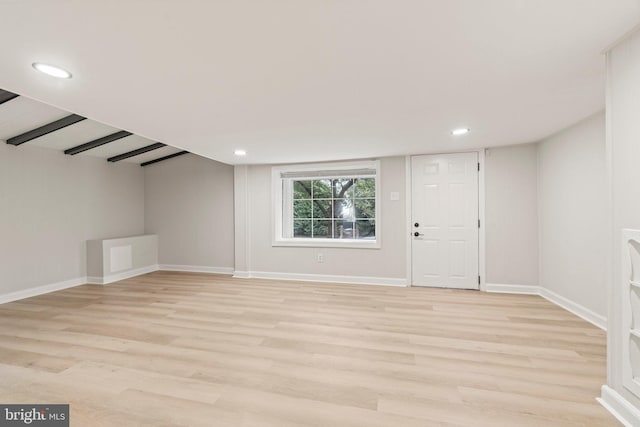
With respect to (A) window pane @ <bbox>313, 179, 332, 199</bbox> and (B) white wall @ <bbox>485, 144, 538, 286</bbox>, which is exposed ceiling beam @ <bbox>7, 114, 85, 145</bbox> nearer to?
(A) window pane @ <bbox>313, 179, 332, 199</bbox>

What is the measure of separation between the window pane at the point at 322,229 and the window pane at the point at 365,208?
1.81 ft

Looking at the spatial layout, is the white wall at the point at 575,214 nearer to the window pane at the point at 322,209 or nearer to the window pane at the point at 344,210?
the window pane at the point at 344,210

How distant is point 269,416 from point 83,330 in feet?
7.81

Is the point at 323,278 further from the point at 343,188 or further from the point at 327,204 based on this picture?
the point at 343,188

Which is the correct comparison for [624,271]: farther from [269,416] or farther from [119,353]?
[119,353]

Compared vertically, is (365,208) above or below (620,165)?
below

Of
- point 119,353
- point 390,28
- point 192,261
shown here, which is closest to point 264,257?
point 192,261

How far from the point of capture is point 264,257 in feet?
16.9

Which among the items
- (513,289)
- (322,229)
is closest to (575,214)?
(513,289)

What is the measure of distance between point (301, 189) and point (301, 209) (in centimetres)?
37

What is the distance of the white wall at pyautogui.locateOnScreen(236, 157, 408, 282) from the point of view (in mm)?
4535

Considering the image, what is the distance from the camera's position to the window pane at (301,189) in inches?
206

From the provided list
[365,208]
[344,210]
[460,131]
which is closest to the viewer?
[460,131]

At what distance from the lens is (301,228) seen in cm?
531
